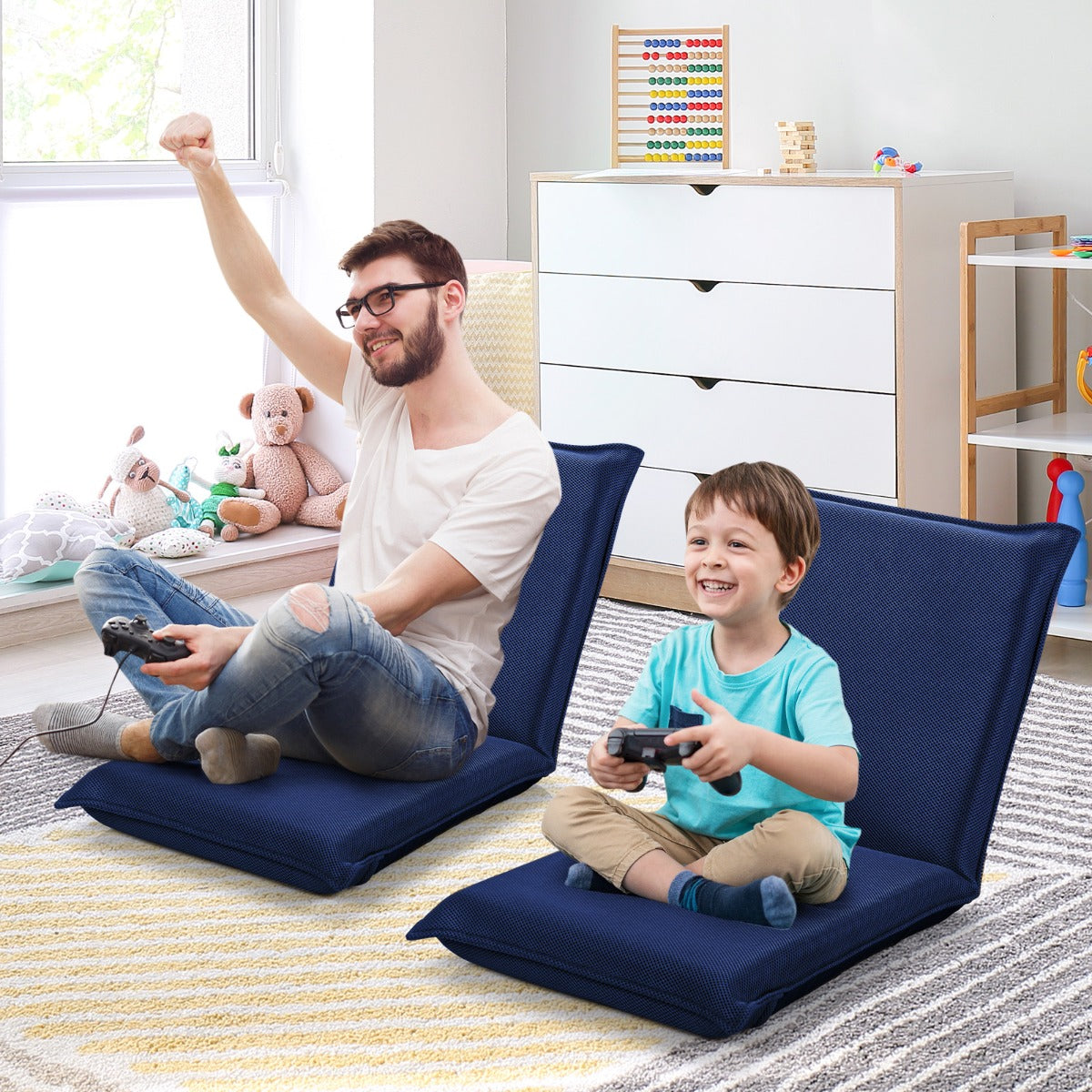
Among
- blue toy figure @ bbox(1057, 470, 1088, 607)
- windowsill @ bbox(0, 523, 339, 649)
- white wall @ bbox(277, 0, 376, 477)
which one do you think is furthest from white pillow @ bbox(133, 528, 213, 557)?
blue toy figure @ bbox(1057, 470, 1088, 607)

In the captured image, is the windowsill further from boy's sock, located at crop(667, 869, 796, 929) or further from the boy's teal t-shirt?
boy's sock, located at crop(667, 869, 796, 929)

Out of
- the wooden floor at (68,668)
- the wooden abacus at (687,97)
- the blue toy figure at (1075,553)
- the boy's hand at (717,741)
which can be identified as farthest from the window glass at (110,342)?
the boy's hand at (717,741)

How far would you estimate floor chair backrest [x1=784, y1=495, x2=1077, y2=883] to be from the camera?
189cm

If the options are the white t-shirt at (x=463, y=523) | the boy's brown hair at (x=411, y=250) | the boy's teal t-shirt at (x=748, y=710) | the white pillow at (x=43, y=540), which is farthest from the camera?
the white pillow at (x=43, y=540)

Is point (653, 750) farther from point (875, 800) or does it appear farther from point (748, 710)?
point (875, 800)

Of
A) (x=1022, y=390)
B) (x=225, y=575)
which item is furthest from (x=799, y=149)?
(x=225, y=575)

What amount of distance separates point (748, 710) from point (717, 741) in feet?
0.61

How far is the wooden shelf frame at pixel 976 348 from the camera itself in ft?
10.0

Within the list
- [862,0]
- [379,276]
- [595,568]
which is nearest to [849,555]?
[595,568]

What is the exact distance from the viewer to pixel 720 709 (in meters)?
1.63

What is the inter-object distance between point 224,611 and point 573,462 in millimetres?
579

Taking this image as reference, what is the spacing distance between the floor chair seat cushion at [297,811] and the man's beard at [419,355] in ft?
1.83

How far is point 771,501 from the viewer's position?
176 cm

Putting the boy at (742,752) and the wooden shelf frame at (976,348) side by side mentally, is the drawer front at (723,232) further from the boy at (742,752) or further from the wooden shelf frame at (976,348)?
the boy at (742,752)
